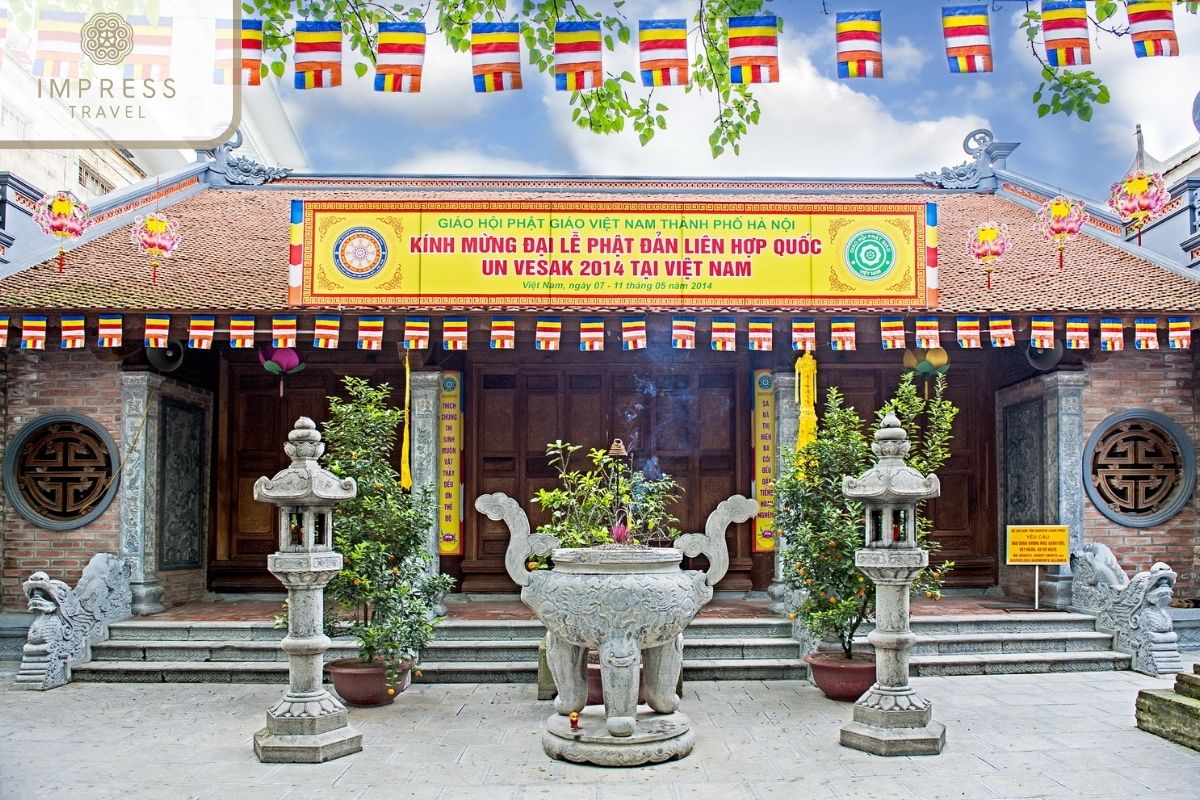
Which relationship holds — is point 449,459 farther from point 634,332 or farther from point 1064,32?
point 1064,32

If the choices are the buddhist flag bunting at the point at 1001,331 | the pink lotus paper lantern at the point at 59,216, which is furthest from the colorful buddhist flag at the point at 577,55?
the pink lotus paper lantern at the point at 59,216

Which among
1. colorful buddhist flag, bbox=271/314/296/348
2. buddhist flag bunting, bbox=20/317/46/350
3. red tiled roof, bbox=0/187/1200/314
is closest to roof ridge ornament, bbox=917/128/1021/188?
red tiled roof, bbox=0/187/1200/314

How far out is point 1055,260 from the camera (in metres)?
11.2

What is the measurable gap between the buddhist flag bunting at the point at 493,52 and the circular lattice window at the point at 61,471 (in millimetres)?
5789

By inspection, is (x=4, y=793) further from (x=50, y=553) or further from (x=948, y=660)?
(x=948, y=660)

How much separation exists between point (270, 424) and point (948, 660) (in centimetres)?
733

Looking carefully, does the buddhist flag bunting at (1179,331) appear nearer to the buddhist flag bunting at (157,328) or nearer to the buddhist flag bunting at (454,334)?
the buddhist flag bunting at (454,334)

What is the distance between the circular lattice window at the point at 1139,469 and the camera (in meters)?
9.41

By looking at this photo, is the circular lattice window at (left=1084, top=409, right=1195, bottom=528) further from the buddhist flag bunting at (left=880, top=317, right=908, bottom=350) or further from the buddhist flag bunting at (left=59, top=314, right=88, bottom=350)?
the buddhist flag bunting at (left=59, top=314, right=88, bottom=350)

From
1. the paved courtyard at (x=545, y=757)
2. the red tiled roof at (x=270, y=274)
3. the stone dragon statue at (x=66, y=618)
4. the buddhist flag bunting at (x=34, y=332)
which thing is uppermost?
the red tiled roof at (x=270, y=274)

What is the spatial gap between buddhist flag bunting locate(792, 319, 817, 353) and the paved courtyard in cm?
314

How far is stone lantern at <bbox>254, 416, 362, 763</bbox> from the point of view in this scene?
233 inches

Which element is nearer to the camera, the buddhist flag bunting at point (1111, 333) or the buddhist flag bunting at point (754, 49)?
the buddhist flag bunting at point (754, 49)

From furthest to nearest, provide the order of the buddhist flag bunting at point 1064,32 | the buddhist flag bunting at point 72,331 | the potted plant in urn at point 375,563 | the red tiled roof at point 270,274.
→ the red tiled roof at point 270,274
the buddhist flag bunting at point 72,331
the potted plant in urn at point 375,563
the buddhist flag bunting at point 1064,32
